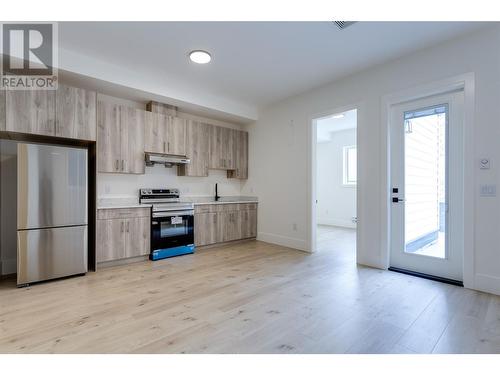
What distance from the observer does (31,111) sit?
294 cm

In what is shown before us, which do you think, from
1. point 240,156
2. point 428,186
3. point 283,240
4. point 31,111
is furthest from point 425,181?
point 31,111

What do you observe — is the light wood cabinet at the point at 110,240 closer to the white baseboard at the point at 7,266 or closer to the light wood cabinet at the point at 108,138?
the light wood cabinet at the point at 108,138

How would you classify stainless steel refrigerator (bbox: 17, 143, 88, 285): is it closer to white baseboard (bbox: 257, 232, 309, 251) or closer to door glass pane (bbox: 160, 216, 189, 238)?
door glass pane (bbox: 160, 216, 189, 238)

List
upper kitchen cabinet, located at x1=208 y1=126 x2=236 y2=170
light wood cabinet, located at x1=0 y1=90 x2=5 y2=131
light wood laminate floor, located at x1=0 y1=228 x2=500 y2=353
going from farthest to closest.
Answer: upper kitchen cabinet, located at x1=208 y1=126 x2=236 y2=170 → light wood cabinet, located at x1=0 y1=90 x2=5 y2=131 → light wood laminate floor, located at x1=0 y1=228 x2=500 y2=353

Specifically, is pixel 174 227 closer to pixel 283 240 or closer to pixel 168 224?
pixel 168 224

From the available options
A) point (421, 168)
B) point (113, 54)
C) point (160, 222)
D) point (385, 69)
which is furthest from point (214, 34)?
point (421, 168)

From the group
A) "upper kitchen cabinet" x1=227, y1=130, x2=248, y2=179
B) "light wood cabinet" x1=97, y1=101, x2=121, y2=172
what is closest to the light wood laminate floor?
"light wood cabinet" x1=97, y1=101, x2=121, y2=172

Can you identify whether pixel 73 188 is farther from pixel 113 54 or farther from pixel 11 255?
pixel 113 54

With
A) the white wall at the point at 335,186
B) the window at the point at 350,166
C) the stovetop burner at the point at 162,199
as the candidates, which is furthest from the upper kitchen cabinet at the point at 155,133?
the window at the point at 350,166

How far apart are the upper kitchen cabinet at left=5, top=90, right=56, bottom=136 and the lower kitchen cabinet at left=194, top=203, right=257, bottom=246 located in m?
2.40

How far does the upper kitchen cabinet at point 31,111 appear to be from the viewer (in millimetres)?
2816

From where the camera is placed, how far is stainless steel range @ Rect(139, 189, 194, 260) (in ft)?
12.9

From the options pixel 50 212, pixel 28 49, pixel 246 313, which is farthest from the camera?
pixel 50 212

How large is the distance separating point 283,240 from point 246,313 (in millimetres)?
2722
